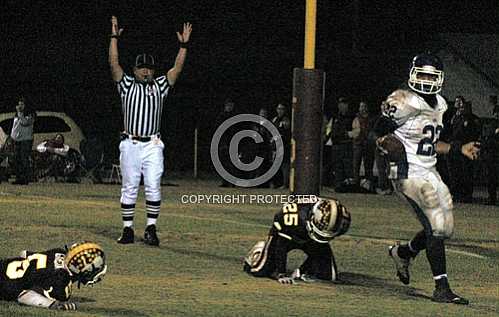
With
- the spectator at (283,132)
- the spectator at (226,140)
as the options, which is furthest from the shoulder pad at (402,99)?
the spectator at (226,140)

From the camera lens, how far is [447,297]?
1023cm

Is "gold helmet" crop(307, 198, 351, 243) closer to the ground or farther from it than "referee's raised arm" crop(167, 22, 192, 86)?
closer to the ground

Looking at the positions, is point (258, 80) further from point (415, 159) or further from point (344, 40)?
point (415, 159)

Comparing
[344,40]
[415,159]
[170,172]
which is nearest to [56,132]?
[170,172]

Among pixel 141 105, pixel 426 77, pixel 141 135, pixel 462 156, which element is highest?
pixel 426 77

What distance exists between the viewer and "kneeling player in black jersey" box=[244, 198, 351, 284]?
10.6 metres

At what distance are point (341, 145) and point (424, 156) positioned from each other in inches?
560

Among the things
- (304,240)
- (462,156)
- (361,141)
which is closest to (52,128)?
(361,141)

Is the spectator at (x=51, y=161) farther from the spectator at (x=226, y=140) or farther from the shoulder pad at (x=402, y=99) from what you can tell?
the shoulder pad at (x=402, y=99)

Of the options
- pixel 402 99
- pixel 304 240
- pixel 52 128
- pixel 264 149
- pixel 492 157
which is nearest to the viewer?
pixel 402 99

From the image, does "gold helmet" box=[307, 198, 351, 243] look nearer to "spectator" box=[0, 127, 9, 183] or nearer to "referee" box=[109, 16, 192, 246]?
"referee" box=[109, 16, 192, 246]

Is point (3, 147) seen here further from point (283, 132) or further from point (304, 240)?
point (304, 240)

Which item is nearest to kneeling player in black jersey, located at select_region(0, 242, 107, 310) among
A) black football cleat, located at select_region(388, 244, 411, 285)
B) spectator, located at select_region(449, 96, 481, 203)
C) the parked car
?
black football cleat, located at select_region(388, 244, 411, 285)

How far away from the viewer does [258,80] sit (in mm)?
35000
